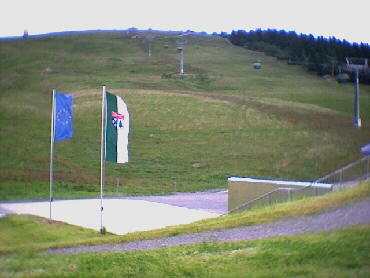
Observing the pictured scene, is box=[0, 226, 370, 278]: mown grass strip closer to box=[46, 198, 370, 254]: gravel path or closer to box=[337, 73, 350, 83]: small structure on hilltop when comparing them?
box=[46, 198, 370, 254]: gravel path

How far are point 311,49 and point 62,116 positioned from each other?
21.5 meters

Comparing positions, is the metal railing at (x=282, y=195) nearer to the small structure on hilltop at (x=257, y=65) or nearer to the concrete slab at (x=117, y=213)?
the concrete slab at (x=117, y=213)

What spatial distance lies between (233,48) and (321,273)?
67042mm

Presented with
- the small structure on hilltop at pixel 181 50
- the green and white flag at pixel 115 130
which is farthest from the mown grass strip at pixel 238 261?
the small structure on hilltop at pixel 181 50

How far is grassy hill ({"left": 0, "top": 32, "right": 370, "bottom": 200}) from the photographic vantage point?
34094mm

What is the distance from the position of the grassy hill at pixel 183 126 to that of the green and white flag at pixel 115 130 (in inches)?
566

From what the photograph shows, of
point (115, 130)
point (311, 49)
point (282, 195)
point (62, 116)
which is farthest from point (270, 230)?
point (311, 49)

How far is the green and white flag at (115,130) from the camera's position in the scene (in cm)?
1666

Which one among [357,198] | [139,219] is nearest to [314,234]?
[357,198]

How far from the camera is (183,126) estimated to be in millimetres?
45656

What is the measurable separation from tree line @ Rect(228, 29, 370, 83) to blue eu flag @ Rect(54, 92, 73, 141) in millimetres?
10505

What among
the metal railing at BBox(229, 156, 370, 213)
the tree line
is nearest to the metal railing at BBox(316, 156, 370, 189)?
the metal railing at BBox(229, 156, 370, 213)

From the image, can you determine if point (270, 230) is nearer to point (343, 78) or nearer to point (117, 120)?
point (117, 120)

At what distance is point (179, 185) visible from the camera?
35719mm
